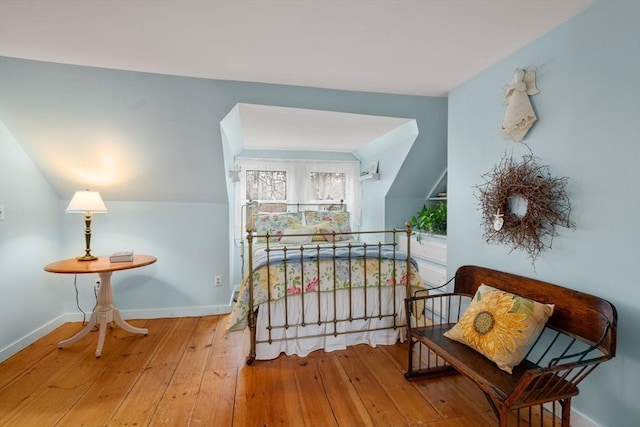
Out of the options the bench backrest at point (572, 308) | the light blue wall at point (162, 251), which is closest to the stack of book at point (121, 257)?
the light blue wall at point (162, 251)

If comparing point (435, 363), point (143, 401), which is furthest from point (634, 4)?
point (143, 401)

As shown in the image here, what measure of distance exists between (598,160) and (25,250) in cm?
417

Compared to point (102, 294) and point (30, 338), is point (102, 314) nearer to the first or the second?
point (102, 294)

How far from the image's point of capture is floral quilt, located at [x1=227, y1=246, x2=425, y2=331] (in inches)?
93.3

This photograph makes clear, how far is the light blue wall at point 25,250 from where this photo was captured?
2.33 meters

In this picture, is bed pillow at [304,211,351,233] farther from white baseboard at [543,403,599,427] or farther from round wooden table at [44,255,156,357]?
white baseboard at [543,403,599,427]

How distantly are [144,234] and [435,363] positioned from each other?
3.08m

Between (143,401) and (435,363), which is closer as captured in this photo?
(143,401)

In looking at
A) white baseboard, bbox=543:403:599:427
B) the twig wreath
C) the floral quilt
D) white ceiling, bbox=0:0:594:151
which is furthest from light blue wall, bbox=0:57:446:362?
white baseboard, bbox=543:403:599:427

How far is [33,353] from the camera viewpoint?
2.41 metres

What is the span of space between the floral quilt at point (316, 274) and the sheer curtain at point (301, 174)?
204 centimetres

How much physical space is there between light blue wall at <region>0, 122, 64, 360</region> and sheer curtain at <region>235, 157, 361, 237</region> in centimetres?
209

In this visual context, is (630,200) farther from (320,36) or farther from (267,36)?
(267,36)

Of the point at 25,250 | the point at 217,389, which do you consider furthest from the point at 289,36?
the point at 25,250
